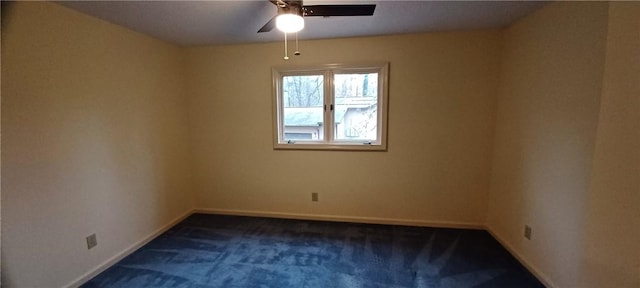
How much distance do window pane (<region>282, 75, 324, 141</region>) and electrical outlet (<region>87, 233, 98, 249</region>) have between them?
1963 mm

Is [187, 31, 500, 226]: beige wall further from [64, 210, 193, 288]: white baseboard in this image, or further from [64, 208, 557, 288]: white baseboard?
[64, 210, 193, 288]: white baseboard

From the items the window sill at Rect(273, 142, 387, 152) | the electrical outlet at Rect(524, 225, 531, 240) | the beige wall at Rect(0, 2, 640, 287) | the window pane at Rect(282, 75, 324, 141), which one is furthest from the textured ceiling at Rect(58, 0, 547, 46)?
the electrical outlet at Rect(524, 225, 531, 240)

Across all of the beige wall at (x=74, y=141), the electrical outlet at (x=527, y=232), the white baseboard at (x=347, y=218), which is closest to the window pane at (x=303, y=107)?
the white baseboard at (x=347, y=218)

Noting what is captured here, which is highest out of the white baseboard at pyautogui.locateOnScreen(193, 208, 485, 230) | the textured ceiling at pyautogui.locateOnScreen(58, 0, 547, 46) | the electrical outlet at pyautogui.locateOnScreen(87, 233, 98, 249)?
the textured ceiling at pyautogui.locateOnScreen(58, 0, 547, 46)

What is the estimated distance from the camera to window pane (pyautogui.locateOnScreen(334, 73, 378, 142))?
9.48 ft

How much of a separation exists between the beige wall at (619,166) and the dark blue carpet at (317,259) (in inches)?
48.9

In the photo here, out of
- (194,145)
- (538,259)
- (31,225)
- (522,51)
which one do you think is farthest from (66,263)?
(522,51)

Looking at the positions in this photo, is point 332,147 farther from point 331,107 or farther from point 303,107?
point 303,107

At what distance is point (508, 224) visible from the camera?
243 centimetres

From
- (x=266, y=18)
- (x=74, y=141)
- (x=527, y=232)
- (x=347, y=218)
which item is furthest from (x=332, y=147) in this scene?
(x=74, y=141)

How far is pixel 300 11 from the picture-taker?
165 cm

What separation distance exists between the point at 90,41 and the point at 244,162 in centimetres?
180

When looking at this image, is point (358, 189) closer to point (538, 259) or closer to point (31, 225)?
point (538, 259)

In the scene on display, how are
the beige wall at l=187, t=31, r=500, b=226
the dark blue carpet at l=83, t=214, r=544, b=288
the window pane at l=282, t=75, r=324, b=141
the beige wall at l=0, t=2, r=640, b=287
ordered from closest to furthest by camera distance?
the beige wall at l=0, t=2, r=640, b=287 → the dark blue carpet at l=83, t=214, r=544, b=288 → the beige wall at l=187, t=31, r=500, b=226 → the window pane at l=282, t=75, r=324, b=141
